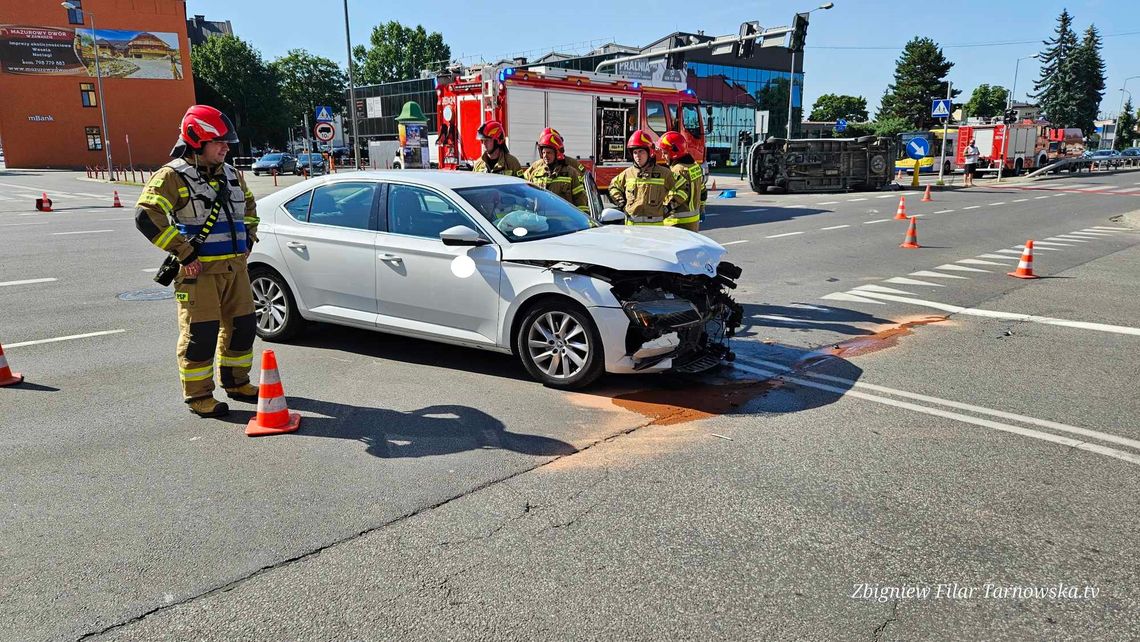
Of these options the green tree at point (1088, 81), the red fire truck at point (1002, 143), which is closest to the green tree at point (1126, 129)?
the green tree at point (1088, 81)

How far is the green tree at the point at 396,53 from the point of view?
365 feet

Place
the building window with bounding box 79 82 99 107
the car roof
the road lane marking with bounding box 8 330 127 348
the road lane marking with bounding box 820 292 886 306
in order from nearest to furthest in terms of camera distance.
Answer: the car roof
the road lane marking with bounding box 8 330 127 348
the road lane marking with bounding box 820 292 886 306
the building window with bounding box 79 82 99 107

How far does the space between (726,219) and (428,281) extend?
1451cm

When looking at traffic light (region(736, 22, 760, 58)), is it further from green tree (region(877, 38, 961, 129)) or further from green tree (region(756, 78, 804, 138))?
green tree (region(877, 38, 961, 129))

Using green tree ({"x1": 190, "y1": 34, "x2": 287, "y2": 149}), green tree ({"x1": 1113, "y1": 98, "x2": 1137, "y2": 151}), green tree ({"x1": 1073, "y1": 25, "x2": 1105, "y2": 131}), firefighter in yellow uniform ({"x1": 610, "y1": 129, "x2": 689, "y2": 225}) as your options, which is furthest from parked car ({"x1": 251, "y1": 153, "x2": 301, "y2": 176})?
green tree ({"x1": 1113, "y1": 98, "x2": 1137, "y2": 151})

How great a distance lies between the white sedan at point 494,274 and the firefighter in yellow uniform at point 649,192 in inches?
51.8

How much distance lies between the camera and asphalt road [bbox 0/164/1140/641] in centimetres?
303

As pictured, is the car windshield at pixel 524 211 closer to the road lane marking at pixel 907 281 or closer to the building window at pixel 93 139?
the road lane marking at pixel 907 281

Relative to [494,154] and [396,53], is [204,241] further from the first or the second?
[396,53]

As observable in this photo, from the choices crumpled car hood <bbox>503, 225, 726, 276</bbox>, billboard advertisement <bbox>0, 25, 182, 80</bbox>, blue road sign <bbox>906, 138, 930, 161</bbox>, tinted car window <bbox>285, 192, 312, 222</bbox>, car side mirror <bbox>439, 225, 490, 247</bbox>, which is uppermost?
billboard advertisement <bbox>0, 25, 182, 80</bbox>

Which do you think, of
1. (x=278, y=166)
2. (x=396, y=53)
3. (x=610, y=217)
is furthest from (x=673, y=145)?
(x=396, y=53)

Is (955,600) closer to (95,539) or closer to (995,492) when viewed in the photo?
(995,492)

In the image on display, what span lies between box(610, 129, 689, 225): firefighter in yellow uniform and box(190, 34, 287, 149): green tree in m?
71.4

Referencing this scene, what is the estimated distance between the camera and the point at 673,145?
8672 mm
